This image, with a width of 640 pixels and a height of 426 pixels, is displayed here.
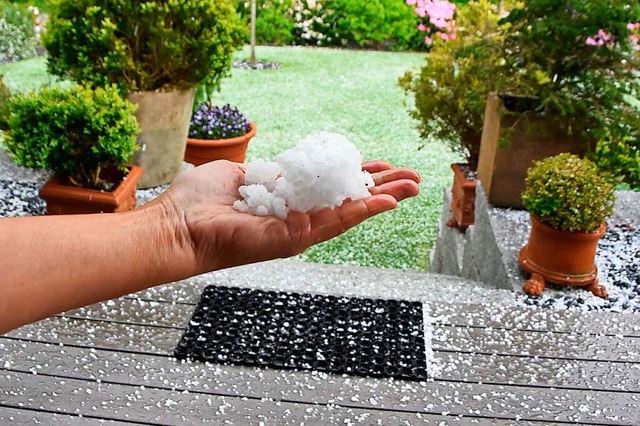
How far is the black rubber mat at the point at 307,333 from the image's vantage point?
1.87 m

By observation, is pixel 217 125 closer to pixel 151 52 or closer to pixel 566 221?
pixel 151 52

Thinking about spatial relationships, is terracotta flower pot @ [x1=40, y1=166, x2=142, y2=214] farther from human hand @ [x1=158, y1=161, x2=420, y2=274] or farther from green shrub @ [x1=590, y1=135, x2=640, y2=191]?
green shrub @ [x1=590, y1=135, x2=640, y2=191]

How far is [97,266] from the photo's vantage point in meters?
1.22

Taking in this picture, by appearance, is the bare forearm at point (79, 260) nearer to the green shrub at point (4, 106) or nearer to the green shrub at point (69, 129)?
the green shrub at point (69, 129)

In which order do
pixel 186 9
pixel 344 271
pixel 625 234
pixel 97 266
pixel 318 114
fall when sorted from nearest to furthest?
1. pixel 97 266
2. pixel 344 271
3. pixel 625 234
4. pixel 186 9
5. pixel 318 114

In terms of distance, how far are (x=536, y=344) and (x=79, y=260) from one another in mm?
1379

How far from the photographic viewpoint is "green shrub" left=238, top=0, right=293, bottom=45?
9.05m

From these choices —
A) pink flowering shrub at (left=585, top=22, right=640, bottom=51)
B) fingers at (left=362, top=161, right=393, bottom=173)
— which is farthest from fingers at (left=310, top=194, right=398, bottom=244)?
pink flowering shrub at (left=585, top=22, right=640, bottom=51)

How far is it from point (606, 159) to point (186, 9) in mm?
2114

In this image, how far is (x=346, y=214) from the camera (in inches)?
55.3

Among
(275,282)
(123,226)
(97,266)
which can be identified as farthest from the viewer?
(275,282)

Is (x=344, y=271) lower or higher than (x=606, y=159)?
lower

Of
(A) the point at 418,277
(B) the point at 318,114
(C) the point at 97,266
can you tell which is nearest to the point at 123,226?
(C) the point at 97,266

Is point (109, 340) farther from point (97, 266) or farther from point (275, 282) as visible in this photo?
point (97, 266)
